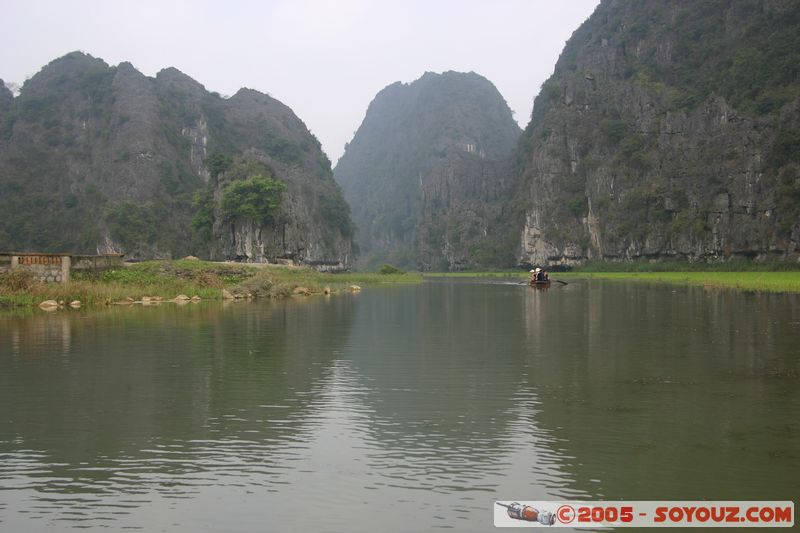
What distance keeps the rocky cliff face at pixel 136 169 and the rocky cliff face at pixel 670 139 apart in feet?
145

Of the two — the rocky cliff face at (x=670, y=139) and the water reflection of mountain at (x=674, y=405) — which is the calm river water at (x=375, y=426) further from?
the rocky cliff face at (x=670, y=139)

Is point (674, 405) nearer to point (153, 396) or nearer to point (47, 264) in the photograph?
point (153, 396)

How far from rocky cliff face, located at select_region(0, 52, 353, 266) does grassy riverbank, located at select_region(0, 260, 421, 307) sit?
2021 inches

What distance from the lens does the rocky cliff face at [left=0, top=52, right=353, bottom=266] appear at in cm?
10081

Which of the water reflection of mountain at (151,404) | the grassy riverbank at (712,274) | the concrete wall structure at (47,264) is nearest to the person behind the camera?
the water reflection of mountain at (151,404)

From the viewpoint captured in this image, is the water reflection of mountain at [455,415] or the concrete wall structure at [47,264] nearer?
the water reflection of mountain at [455,415]

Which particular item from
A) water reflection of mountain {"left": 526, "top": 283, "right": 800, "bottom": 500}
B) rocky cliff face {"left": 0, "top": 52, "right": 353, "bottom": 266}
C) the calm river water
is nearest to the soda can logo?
the calm river water

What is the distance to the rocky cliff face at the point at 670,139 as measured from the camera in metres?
84.7

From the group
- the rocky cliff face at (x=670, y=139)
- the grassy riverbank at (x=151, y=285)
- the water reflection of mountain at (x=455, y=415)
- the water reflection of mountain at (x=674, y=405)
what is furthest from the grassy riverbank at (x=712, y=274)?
the water reflection of mountain at (x=455, y=415)

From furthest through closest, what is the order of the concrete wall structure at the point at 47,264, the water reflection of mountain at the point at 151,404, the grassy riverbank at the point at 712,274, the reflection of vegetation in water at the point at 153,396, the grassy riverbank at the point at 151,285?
1. the grassy riverbank at the point at 712,274
2. the concrete wall structure at the point at 47,264
3. the grassy riverbank at the point at 151,285
4. the reflection of vegetation in water at the point at 153,396
5. the water reflection of mountain at the point at 151,404

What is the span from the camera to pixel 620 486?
23.5ft

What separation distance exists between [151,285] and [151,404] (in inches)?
1104

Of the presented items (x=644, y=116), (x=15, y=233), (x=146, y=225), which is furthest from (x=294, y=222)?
(x=644, y=116)

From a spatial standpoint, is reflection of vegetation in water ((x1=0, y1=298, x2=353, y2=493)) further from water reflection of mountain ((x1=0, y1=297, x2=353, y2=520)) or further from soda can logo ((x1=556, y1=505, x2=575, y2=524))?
soda can logo ((x1=556, y1=505, x2=575, y2=524))
